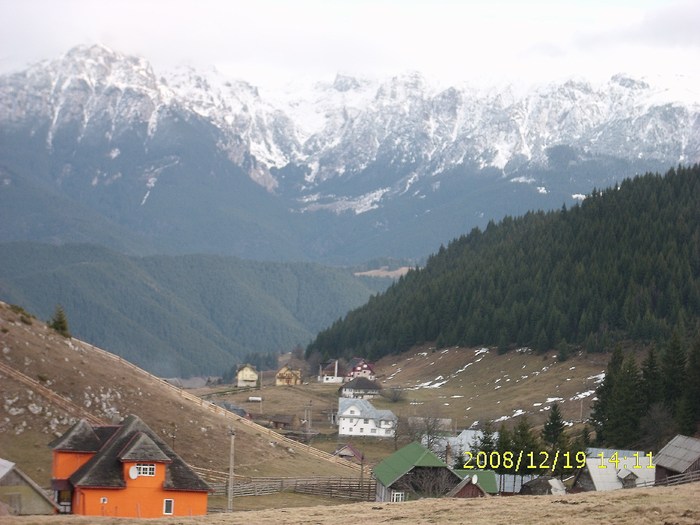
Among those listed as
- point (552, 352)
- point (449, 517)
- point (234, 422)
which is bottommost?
point (449, 517)

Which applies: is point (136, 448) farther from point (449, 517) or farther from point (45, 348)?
point (45, 348)

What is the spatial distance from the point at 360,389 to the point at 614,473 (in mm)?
99118

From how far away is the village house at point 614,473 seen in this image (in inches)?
3095

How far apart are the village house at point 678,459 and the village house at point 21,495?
33.7m

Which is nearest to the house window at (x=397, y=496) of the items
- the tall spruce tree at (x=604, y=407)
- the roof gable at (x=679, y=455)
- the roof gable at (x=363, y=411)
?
the roof gable at (x=679, y=455)

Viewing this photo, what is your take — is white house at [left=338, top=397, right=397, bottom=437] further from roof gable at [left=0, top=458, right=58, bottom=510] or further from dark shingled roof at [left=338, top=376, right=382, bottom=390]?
roof gable at [left=0, top=458, right=58, bottom=510]

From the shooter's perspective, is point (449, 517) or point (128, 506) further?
point (128, 506)

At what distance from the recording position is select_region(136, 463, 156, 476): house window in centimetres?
6406

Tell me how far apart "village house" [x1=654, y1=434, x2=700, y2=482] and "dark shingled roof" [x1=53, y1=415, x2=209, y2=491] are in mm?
26768

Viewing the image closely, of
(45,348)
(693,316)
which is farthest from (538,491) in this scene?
(693,316)

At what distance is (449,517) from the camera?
52.3 m

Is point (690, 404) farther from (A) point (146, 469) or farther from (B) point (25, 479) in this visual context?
(B) point (25, 479)

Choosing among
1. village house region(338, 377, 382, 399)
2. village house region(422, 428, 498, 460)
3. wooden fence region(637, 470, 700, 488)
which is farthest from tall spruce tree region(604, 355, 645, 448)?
village house region(338, 377, 382, 399)

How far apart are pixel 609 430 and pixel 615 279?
86.2 metres
